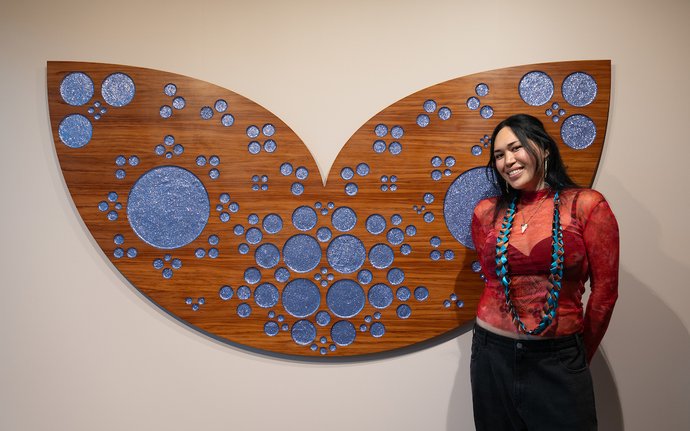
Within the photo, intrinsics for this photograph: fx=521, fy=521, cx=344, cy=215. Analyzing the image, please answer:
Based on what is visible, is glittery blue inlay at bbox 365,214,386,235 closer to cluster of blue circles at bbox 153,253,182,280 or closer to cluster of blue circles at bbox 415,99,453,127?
cluster of blue circles at bbox 415,99,453,127

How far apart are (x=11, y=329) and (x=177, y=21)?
3.85 ft

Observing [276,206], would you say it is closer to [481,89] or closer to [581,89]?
[481,89]

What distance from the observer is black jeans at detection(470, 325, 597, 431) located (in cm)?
122

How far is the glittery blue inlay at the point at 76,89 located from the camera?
66.6 inches

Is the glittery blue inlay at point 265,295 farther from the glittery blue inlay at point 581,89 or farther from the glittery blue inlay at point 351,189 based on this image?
the glittery blue inlay at point 581,89

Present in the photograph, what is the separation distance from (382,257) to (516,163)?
Answer: 54 centimetres

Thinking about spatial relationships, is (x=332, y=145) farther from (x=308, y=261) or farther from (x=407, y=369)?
(x=407, y=369)

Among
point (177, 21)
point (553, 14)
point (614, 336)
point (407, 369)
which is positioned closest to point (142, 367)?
point (407, 369)

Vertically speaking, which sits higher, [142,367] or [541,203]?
[541,203]

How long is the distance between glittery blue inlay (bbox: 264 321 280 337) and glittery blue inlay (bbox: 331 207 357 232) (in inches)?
14.8

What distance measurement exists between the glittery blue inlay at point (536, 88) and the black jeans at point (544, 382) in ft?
2.40

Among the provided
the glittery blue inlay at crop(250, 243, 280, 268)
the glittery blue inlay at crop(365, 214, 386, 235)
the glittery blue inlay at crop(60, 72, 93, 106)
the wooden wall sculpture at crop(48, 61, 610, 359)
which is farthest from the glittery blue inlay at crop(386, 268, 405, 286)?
the glittery blue inlay at crop(60, 72, 93, 106)

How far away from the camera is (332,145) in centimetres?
169

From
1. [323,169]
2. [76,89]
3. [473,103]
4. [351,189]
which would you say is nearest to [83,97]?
[76,89]
